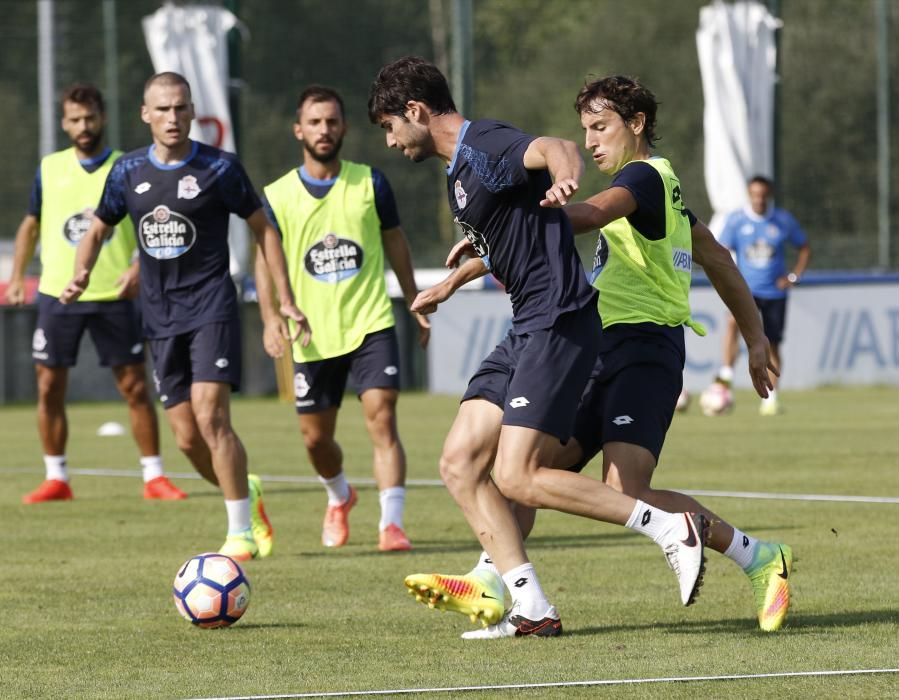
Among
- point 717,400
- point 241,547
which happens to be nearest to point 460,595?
point 241,547

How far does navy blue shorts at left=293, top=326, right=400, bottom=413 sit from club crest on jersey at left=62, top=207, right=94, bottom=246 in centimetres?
330

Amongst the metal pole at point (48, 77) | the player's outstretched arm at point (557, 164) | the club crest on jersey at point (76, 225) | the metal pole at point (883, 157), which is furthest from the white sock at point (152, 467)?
the metal pole at point (883, 157)

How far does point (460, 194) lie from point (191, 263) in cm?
309

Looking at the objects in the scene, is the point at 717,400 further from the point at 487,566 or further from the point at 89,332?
the point at 487,566

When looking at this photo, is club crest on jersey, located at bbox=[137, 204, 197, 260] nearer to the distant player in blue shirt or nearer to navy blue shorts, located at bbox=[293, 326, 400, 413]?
navy blue shorts, located at bbox=[293, 326, 400, 413]

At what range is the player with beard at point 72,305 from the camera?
40.3 feet

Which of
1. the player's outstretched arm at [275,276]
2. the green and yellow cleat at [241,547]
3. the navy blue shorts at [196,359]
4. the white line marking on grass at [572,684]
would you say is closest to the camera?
the white line marking on grass at [572,684]

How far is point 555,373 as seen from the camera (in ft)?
21.5

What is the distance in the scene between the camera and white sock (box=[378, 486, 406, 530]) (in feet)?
31.2

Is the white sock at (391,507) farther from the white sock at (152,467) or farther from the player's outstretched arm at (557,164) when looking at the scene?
the player's outstretched arm at (557,164)

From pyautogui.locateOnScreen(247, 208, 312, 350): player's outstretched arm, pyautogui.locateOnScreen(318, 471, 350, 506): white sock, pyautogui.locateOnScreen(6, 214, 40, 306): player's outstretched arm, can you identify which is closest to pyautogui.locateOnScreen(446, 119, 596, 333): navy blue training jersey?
pyautogui.locateOnScreen(247, 208, 312, 350): player's outstretched arm

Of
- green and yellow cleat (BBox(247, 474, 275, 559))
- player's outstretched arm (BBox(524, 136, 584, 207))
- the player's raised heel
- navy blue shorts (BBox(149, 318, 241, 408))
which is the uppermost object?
player's outstretched arm (BBox(524, 136, 584, 207))

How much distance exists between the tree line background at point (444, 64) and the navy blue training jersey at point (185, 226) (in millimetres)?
30699

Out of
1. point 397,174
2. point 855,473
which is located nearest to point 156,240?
point 855,473
